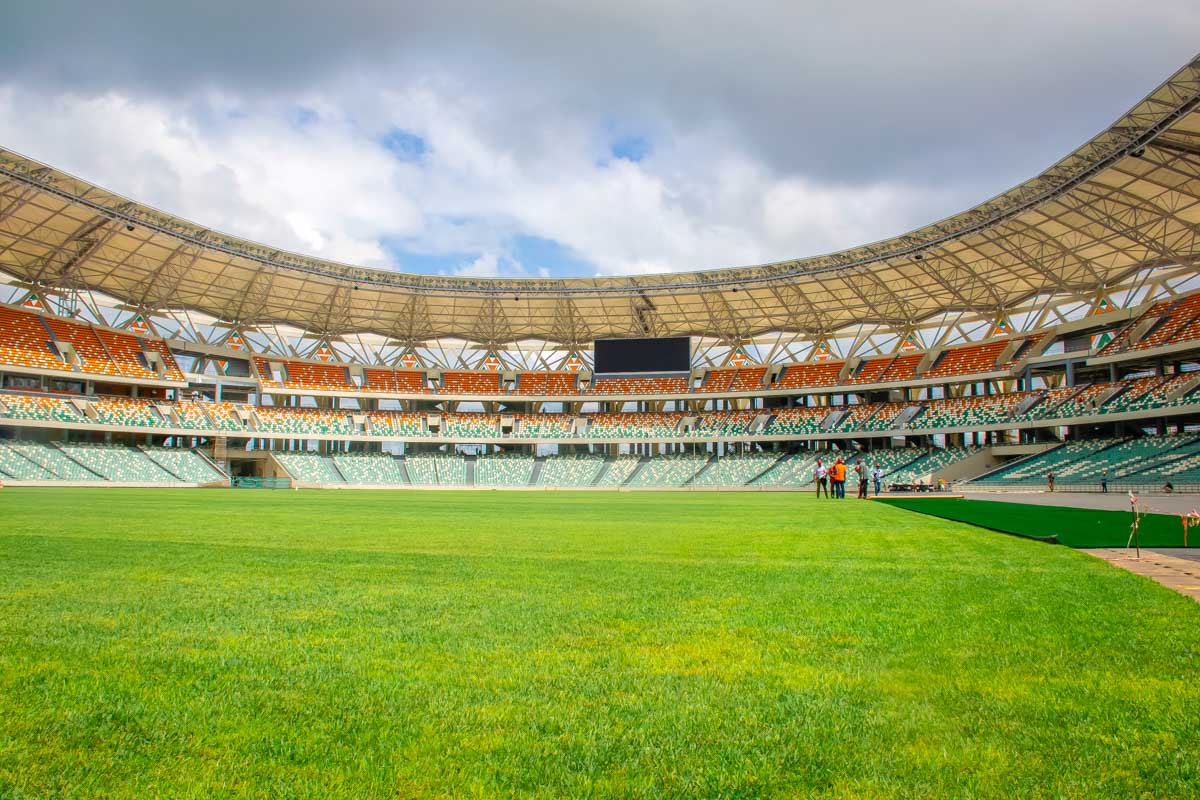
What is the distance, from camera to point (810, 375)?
5716 cm

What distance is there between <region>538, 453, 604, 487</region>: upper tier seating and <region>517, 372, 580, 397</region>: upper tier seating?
6.07 m

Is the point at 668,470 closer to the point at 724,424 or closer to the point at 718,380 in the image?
the point at 724,424

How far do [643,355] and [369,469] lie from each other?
22.3 metres

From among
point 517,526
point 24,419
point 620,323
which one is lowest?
point 517,526

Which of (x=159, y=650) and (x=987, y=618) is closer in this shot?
(x=159, y=650)

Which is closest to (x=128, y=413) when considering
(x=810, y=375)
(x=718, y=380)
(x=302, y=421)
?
(x=302, y=421)

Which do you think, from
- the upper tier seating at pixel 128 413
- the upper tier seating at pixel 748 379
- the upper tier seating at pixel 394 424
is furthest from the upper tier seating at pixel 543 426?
the upper tier seating at pixel 128 413

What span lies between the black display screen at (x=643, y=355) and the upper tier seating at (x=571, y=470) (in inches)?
285

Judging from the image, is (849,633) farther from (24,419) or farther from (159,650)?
(24,419)

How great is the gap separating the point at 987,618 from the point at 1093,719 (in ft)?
6.65

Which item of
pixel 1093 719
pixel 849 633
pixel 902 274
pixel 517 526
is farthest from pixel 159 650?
pixel 902 274

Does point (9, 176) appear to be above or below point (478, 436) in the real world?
above

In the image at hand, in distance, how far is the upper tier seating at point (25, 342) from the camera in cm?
4375

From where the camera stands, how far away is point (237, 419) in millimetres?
53062
